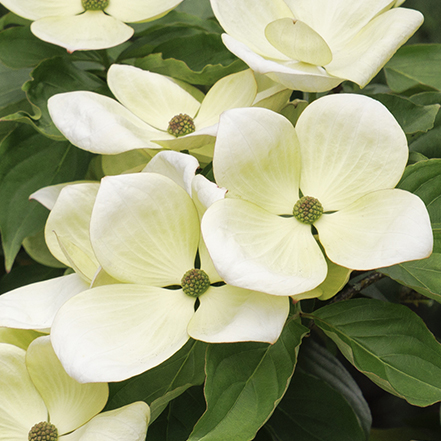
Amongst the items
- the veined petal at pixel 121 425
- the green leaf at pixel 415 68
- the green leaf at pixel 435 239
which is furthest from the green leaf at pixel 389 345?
the green leaf at pixel 415 68

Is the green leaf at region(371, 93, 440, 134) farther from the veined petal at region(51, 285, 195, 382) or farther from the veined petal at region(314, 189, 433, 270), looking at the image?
the veined petal at region(51, 285, 195, 382)

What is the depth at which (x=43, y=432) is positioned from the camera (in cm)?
33

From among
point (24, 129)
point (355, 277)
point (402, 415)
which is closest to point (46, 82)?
point (24, 129)

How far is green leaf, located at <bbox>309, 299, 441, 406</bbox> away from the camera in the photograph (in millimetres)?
327

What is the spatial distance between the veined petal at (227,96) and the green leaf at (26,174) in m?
0.16

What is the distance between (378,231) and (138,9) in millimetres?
335

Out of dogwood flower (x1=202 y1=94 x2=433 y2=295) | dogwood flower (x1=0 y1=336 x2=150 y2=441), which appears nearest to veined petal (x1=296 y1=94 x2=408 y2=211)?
dogwood flower (x1=202 y1=94 x2=433 y2=295)

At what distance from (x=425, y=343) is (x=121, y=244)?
22 cm

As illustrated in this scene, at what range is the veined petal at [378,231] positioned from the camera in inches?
11.0

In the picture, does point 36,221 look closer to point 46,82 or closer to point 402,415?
point 46,82

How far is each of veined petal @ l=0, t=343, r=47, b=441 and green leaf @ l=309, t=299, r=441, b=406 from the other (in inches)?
8.3

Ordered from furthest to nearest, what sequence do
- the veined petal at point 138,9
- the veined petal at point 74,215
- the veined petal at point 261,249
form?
the veined petal at point 138,9 < the veined petal at point 74,215 < the veined petal at point 261,249

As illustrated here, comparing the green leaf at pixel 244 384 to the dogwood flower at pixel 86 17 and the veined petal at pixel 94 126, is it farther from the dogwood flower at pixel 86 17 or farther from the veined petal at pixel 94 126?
the dogwood flower at pixel 86 17

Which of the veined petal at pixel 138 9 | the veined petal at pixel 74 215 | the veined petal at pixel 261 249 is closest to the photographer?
the veined petal at pixel 261 249
